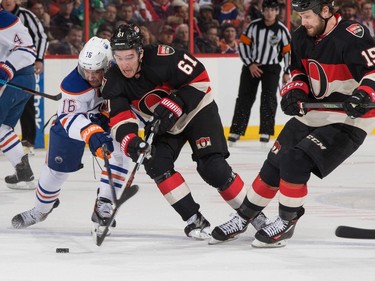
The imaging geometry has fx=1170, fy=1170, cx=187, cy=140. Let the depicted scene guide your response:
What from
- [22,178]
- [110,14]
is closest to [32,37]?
[110,14]

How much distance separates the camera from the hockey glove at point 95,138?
458cm

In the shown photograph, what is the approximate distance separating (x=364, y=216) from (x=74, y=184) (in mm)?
2016

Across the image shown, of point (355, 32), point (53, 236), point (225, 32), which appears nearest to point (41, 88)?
point (225, 32)

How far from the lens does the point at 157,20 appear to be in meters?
9.13

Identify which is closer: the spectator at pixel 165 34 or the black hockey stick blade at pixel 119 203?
the black hockey stick blade at pixel 119 203

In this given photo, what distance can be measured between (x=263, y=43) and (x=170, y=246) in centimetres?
445

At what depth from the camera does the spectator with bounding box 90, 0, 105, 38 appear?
347 inches

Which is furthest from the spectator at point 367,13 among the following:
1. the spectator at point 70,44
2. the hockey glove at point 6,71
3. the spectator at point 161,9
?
the hockey glove at point 6,71

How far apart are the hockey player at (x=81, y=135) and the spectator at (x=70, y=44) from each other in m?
3.60

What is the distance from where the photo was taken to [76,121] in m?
4.79

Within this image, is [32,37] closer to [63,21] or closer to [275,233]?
[63,21]

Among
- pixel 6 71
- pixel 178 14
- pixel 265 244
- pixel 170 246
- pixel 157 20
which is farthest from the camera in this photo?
pixel 178 14

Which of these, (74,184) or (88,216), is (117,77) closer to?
(88,216)

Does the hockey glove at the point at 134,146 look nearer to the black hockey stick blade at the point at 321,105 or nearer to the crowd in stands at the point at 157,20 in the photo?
the black hockey stick blade at the point at 321,105
